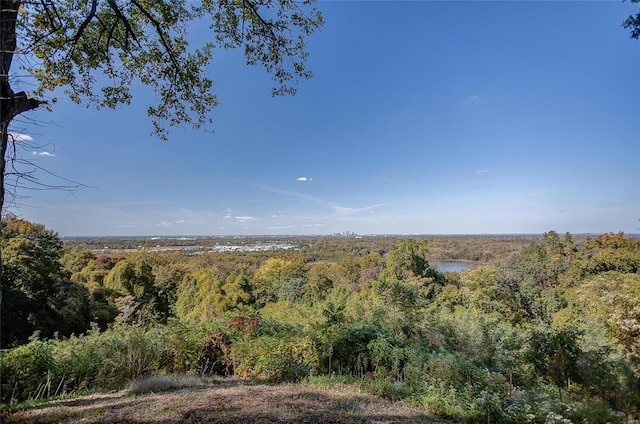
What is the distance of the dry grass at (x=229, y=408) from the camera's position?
219cm

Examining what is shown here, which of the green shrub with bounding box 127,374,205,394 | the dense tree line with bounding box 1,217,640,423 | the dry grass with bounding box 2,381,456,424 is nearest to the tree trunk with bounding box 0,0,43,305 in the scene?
the dense tree line with bounding box 1,217,640,423

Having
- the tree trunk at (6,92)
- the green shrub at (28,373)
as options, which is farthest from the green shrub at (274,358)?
the tree trunk at (6,92)

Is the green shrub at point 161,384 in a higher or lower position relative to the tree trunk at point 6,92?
lower

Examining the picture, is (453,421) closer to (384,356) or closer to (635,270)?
(384,356)

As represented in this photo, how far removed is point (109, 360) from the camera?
346 cm

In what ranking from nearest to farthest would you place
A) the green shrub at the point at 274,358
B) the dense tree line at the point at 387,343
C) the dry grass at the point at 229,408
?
the dry grass at the point at 229,408
the dense tree line at the point at 387,343
the green shrub at the point at 274,358

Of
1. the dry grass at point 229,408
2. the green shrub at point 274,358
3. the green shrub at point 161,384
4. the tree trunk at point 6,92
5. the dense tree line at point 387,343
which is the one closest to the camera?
the tree trunk at point 6,92

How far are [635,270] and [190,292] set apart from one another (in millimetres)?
30833

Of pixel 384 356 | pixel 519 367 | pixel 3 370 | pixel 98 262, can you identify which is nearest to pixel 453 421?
pixel 384 356

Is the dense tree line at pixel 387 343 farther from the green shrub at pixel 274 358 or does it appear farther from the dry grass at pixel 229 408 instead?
the dry grass at pixel 229 408

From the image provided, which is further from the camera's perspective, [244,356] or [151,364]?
[244,356]

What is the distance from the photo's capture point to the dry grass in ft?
7.20

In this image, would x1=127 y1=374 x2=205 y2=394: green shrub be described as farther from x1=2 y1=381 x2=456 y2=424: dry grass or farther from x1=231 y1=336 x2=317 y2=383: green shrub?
x1=231 y1=336 x2=317 y2=383: green shrub

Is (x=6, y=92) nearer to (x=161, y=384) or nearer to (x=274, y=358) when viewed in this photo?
(x=161, y=384)
